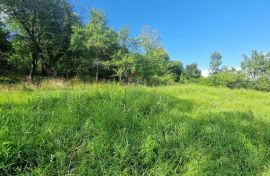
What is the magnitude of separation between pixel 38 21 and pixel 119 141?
2079 cm

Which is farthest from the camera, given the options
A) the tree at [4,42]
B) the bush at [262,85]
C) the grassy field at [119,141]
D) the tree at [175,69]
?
the tree at [175,69]

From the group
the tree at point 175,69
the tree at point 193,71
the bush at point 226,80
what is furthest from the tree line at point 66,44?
the tree at point 193,71

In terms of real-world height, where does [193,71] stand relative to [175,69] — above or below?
above

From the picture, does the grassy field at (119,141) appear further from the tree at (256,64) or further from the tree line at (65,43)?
the tree at (256,64)

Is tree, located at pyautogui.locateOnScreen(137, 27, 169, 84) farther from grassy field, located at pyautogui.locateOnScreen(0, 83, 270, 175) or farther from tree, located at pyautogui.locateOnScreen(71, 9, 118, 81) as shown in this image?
grassy field, located at pyautogui.locateOnScreen(0, 83, 270, 175)

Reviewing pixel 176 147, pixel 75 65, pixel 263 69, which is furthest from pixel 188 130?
pixel 263 69

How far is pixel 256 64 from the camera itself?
61.6m

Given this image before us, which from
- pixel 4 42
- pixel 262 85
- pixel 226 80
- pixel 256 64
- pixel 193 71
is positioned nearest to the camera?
pixel 4 42

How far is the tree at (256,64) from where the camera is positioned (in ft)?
201

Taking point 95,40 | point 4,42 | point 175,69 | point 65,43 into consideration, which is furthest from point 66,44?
point 175,69

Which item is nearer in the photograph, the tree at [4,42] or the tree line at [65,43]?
the tree line at [65,43]

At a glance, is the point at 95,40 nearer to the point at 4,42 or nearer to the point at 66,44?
the point at 66,44

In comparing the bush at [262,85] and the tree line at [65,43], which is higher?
the tree line at [65,43]

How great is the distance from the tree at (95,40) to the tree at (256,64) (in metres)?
50.0
